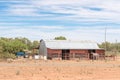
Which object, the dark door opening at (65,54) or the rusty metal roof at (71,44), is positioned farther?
the rusty metal roof at (71,44)

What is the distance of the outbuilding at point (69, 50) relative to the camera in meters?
69.3

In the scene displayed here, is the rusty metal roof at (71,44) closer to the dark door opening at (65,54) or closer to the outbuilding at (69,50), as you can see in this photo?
the outbuilding at (69,50)

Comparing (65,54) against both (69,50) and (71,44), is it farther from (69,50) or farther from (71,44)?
(71,44)

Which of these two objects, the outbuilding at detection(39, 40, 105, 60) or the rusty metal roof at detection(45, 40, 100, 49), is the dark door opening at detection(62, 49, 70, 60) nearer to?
the outbuilding at detection(39, 40, 105, 60)

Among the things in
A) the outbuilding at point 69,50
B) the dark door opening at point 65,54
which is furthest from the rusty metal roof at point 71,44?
the dark door opening at point 65,54

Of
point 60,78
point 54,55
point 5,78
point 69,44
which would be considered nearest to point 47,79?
point 60,78

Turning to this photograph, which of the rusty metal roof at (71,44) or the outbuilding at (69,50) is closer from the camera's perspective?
the outbuilding at (69,50)

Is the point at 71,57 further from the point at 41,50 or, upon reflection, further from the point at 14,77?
the point at 14,77

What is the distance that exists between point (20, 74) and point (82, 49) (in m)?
41.8

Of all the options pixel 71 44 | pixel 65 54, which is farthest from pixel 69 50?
pixel 71 44

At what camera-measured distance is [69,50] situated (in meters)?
71.1

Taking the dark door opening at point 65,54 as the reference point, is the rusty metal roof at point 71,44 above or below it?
above

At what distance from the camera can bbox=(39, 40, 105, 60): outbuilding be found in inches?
2729

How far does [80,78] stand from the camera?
27.8m
